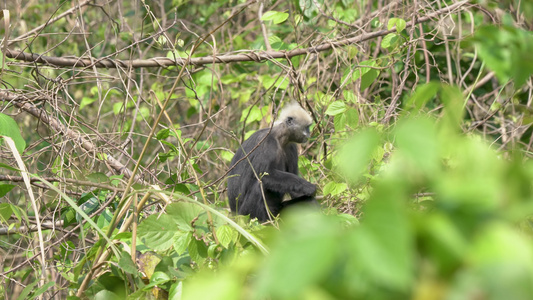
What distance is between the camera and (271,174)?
15.1 ft

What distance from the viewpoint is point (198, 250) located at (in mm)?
1580

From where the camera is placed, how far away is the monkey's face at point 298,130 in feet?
15.5

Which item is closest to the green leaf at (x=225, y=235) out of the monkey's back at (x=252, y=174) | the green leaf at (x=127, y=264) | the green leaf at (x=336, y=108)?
the green leaf at (x=127, y=264)

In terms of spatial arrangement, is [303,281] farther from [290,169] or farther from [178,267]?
A: [290,169]

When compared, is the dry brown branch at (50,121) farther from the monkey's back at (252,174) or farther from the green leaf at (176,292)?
the green leaf at (176,292)

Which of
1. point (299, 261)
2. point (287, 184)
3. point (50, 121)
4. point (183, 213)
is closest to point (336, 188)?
point (287, 184)

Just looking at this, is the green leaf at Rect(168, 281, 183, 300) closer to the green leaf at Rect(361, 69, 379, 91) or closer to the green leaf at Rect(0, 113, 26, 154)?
the green leaf at Rect(0, 113, 26, 154)

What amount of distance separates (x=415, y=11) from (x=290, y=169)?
1.87 meters

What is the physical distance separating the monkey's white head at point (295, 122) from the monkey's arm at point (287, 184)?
37 cm

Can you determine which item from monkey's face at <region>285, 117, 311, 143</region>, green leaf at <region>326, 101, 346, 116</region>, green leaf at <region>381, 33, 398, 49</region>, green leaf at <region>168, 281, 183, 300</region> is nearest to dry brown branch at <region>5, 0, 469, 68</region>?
green leaf at <region>381, 33, 398, 49</region>

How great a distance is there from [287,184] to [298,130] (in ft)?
1.68

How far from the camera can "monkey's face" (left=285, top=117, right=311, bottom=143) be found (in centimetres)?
473

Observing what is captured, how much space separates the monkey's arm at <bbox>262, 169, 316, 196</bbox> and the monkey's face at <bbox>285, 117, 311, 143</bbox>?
0.36 metres

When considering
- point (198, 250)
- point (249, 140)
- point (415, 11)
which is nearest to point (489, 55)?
point (198, 250)
